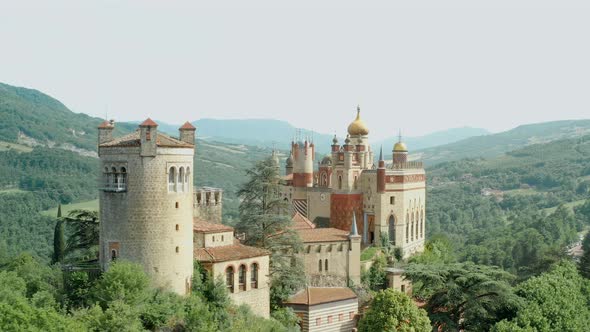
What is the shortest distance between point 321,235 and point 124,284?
2329 centimetres

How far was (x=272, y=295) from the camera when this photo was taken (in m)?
57.1

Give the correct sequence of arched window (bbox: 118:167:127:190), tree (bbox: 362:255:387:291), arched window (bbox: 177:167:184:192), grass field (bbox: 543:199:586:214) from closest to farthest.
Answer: arched window (bbox: 118:167:127:190) → arched window (bbox: 177:167:184:192) → tree (bbox: 362:255:387:291) → grass field (bbox: 543:199:586:214)

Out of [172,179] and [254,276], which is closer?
[172,179]

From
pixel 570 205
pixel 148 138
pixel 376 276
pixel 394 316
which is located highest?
pixel 148 138

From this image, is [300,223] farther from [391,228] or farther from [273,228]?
[391,228]

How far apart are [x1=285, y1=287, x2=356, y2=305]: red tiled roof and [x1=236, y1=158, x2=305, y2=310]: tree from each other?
0.58m

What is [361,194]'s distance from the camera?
251 ft

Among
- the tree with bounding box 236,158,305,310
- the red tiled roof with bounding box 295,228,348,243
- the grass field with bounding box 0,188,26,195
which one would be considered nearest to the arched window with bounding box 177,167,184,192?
the tree with bounding box 236,158,305,310

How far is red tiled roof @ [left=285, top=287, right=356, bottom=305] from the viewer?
5732 centimetres

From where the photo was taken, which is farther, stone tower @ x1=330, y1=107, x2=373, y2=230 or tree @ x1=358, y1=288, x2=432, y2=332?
stone tower @ x1=330, y1=107, x2=373, y2=230

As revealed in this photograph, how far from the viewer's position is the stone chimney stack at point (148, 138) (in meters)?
46.3

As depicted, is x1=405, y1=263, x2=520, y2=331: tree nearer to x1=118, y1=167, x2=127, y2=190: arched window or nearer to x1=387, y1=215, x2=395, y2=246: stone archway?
x1=387, y1=215, x2=395, y2=246: stone archway

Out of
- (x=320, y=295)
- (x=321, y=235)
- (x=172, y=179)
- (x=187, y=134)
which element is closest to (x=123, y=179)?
(x=172, y=179)

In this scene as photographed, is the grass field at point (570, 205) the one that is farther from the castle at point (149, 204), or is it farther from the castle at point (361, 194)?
the castle at point (149, 204)
